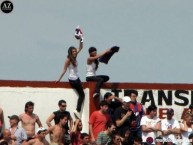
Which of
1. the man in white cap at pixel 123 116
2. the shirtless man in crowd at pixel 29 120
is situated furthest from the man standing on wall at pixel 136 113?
the shirtless man in crowd at pixel 29 120

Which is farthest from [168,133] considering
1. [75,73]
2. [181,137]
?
[75,73]

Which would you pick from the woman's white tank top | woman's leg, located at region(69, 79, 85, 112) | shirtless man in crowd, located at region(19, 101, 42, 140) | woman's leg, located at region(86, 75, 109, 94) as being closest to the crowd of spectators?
shirtless man in crowd, located at region(19, 101, 42, 140)

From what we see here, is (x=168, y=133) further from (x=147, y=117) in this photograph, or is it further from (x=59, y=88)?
(x=59, y=88)

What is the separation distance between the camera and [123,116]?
4341 cm

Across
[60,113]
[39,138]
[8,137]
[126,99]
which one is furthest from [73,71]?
[8,137]

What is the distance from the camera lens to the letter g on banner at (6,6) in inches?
1800

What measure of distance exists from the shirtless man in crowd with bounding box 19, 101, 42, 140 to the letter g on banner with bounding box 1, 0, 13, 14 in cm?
349

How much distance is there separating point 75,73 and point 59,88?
118cm

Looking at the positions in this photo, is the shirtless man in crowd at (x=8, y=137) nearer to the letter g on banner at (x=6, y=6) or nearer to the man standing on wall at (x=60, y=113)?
the man standing on wall at (x=60, y=113)

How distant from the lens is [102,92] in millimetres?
45969

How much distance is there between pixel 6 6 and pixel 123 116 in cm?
555

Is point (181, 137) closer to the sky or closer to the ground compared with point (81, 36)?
closer to the ground

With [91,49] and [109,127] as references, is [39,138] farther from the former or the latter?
[91,49]

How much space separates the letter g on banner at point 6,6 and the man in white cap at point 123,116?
15.8 feet
